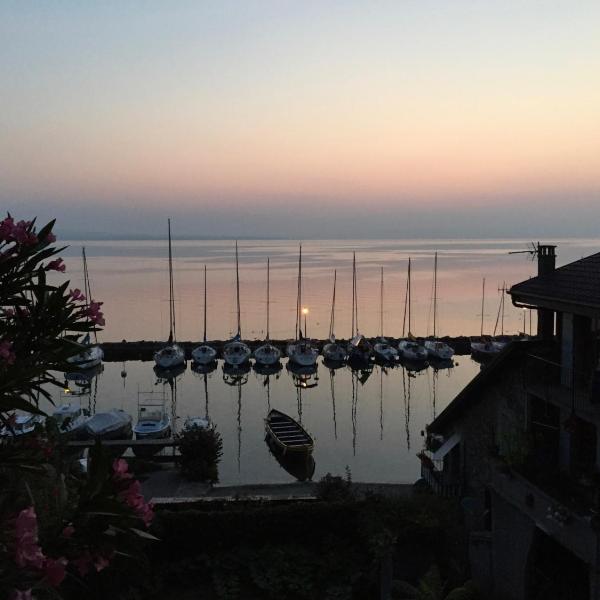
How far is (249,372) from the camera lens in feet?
188

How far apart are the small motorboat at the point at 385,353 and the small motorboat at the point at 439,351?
→ 10.2 ft

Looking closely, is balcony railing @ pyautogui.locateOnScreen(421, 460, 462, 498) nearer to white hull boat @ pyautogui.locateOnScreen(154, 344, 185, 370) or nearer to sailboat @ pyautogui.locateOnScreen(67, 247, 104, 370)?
sailboat @ pyautogui.locateOnScreen(67, 247, 104, 370)

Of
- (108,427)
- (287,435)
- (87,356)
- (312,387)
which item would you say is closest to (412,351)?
(312,387)

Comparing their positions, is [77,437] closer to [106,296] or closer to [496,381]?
[496,381]

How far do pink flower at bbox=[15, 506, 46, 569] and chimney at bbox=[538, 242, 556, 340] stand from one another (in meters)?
11.9

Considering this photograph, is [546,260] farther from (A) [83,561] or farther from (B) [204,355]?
(B) [204,355]

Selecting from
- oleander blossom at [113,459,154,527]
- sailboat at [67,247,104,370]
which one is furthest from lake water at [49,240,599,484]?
oleander blossom at [113,459,154,527]

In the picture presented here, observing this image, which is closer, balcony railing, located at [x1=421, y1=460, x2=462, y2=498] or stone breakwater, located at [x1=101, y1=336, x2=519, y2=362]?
balcony railing, located at [x1=421, y1=460, x2=462, y2=498]

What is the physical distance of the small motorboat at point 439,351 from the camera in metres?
59.6

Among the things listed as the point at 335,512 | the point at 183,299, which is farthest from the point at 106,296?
the point at 335,512

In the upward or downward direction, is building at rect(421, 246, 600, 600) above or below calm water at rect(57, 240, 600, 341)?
above

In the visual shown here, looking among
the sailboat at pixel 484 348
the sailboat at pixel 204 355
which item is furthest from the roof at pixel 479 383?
the sailboat at pixel 484 348

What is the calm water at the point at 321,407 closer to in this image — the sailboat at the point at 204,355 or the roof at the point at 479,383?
the sailboat at the point at 204,355

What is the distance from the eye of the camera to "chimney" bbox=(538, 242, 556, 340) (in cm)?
1360
